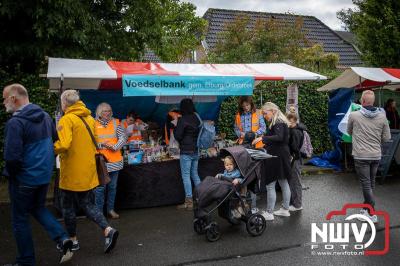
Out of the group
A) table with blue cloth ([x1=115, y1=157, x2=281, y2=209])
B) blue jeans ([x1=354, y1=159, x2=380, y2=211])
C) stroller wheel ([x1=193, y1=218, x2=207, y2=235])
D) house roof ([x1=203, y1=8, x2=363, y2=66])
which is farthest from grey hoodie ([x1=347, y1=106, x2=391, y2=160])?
house roof ([x1=203, y1=8, x2=363, y2=66])

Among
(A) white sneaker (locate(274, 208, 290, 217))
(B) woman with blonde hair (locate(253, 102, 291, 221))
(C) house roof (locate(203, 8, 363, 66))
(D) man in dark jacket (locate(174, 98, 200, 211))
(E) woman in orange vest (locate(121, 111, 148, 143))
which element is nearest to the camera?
(B) woman with blonde hair (locate(253, 102, 291, 221))

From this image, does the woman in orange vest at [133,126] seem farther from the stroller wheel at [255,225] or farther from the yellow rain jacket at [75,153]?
the stroller wheel at [255,225]

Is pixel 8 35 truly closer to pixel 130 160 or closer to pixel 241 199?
pixel 130 160

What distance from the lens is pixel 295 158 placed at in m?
6.83

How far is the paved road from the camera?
4867 millimetres

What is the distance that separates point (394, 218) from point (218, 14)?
1963 centimetres

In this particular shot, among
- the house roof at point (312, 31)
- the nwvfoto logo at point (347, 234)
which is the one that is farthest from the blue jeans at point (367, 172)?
the house roof at point (312, 31)

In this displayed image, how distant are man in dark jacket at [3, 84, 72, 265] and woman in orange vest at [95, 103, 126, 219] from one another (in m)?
1.81

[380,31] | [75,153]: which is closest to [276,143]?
[75,153]

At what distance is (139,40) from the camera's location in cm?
986

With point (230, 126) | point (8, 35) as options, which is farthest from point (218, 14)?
point (8, 35)

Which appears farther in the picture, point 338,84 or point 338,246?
point 338,84

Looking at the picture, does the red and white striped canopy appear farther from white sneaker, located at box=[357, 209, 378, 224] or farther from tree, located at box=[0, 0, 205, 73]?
white sneaker, located at box=[357, 209, 378, 224]

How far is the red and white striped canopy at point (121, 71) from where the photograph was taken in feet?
20.9
